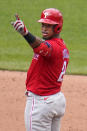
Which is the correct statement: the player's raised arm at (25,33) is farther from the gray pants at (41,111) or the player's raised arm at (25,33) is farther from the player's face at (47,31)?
the gray pants at (41,111)

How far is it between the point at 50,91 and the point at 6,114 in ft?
8.48

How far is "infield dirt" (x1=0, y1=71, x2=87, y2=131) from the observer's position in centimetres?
700

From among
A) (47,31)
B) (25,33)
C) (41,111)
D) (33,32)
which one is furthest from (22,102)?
(33,32)

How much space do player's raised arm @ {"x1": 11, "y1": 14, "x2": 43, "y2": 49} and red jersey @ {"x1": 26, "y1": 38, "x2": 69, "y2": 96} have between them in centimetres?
21

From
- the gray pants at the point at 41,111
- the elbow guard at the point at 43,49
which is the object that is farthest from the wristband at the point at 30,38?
the gray pants at the point at 41,111

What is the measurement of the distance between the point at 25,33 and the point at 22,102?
12.1 ft

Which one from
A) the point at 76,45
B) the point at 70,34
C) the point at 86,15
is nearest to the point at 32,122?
the point at 76,45

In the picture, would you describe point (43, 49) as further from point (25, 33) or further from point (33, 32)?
point (33, 32)

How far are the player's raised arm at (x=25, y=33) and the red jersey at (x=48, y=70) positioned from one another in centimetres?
21

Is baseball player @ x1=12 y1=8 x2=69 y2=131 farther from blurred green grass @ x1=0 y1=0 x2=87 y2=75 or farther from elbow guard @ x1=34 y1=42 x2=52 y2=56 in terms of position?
blurred green grass @ x1=0 y1=0 x2=87 y2=75

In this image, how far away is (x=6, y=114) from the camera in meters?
7.34

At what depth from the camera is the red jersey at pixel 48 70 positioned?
4754 mm

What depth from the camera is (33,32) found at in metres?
14.5

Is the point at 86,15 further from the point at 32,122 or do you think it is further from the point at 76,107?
the point at 32,122
